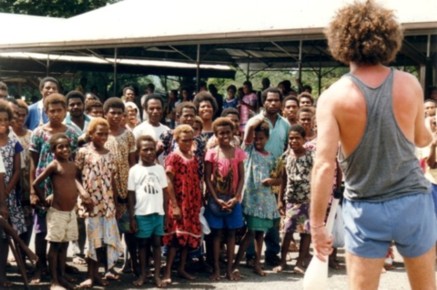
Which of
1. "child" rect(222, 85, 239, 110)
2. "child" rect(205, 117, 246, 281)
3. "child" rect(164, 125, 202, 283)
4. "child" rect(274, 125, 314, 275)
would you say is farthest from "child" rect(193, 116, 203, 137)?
"child" rect(222, 85, 239, 110)

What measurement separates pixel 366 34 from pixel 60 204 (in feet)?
11.4

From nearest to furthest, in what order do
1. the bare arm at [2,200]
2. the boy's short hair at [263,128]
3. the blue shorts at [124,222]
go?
the bare arm at [2,200] < the blue shorts at [124,222] < the boy's short hair at [263,128]

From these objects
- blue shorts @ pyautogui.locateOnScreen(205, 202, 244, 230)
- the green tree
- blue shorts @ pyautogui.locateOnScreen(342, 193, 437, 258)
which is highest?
the green tree

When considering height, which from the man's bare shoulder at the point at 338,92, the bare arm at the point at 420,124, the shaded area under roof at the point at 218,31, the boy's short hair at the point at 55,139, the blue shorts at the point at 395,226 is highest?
the shaded area under roof at the point at 218,31

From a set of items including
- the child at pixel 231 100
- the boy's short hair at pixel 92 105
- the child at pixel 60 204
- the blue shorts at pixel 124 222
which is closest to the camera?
the child at pixel 60 204

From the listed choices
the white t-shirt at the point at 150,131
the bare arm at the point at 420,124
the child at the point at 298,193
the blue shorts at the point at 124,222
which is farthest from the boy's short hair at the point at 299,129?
the bare arm at the point at 420,124

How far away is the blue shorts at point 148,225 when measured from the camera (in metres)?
6.48

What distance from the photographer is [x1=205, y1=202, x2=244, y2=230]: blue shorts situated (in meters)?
6.90

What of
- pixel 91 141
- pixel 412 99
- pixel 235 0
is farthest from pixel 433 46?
pixel 412 99

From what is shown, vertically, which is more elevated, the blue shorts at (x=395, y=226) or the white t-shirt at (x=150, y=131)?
the white t-shirt at (x=150, y=131)

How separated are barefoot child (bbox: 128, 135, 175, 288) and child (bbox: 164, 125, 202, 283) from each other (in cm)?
15

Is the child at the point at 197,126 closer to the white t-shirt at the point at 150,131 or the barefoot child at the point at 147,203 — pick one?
the white t-shirt at the point at 150,131

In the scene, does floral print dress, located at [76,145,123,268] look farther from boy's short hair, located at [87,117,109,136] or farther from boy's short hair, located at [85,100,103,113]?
boy's short hair, located at [85,100,103,113]

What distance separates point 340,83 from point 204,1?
12.6 meters
